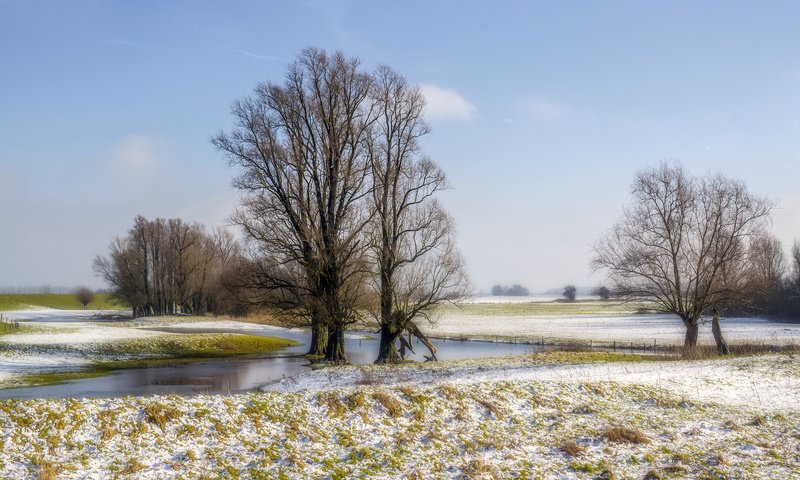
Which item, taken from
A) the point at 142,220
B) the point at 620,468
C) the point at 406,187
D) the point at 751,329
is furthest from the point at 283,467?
the point at 142,220

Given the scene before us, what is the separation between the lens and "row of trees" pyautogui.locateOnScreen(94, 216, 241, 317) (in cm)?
8506

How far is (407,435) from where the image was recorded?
1158cm

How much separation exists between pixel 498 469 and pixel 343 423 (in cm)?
334

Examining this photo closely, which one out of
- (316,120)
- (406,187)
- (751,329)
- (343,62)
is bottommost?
(751,329)

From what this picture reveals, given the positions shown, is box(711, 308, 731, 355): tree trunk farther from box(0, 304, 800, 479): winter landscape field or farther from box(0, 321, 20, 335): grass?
box(0, 321, 20, 335): grass

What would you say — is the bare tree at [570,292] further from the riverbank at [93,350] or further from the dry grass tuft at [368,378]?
the dry grass tuft at [368,378]

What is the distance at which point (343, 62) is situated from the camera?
28.4 meters

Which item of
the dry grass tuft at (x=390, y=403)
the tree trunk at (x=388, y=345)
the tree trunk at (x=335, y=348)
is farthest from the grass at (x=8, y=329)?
the dry grass tuft at (x=390, y=403)

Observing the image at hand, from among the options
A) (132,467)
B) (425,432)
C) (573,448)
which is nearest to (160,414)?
(132,467)

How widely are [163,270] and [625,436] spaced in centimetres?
8407

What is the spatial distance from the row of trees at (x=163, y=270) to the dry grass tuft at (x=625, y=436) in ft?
253

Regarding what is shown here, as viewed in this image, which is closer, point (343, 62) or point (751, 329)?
point (343, 62)

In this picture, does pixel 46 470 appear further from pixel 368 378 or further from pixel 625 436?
pixel 368 378

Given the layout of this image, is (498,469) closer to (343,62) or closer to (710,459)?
(710,459)
